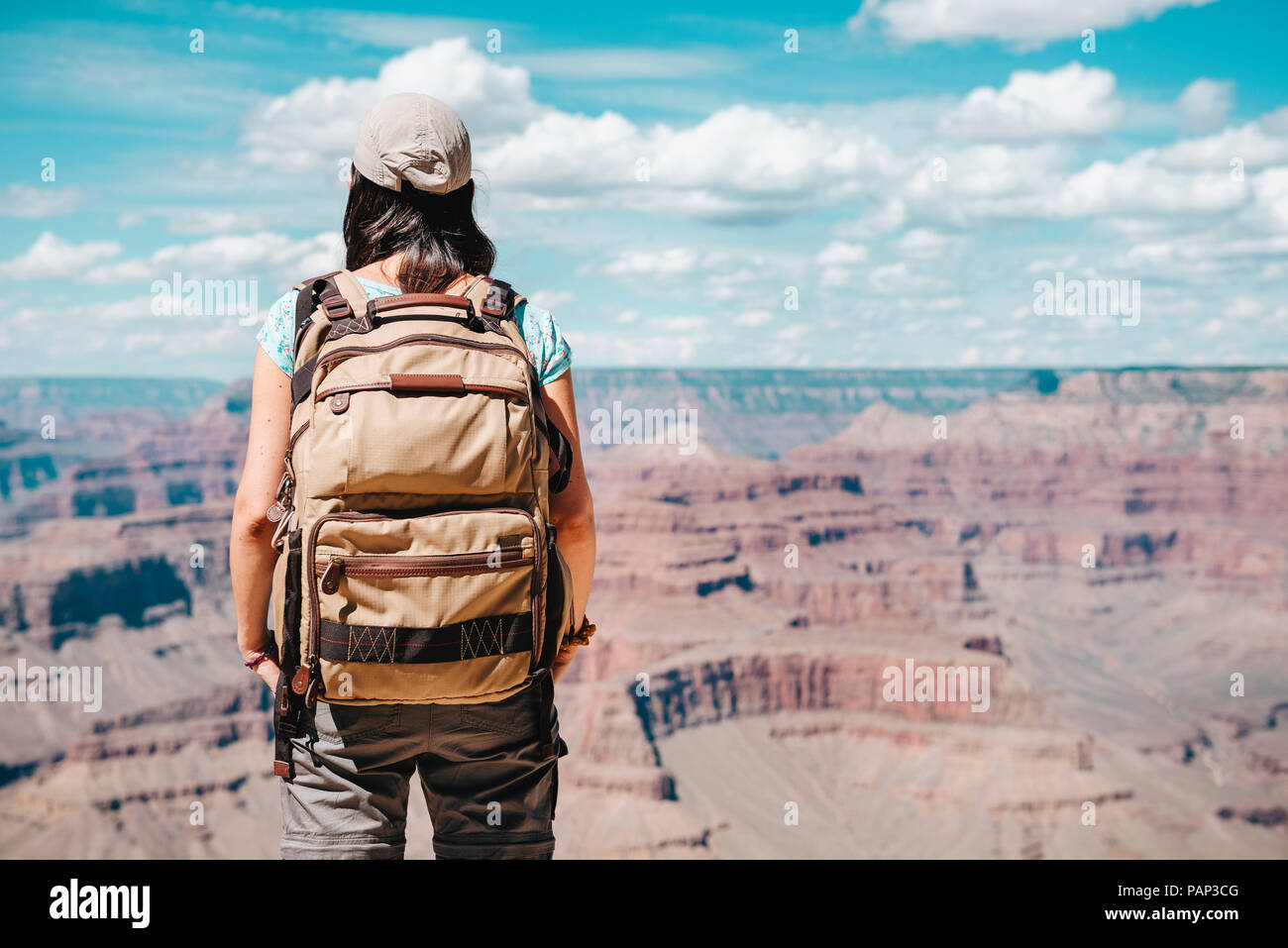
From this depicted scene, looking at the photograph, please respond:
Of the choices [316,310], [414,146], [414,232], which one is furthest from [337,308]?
[414,146]

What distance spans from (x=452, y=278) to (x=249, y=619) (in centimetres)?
108

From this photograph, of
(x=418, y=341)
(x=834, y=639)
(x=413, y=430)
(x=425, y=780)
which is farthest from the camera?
(x=834, y=639)

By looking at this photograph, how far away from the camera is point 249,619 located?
2.91m

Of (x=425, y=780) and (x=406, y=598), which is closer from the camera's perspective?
(x=406, y=598)

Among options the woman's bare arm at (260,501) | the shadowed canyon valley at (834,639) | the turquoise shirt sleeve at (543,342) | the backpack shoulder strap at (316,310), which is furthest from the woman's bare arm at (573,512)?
the shadowed canyon valley at (834,639)

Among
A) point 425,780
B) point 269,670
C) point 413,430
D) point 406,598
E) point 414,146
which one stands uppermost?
point 414,146

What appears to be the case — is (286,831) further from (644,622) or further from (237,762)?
(644,622)

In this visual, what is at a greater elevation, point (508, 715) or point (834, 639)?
point (508, 715)

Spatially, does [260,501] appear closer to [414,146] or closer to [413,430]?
[413,430]

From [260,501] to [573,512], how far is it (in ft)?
2.81

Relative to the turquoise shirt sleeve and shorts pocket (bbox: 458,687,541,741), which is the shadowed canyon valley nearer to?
shorts pocket (bbox: 458,687,541,741)

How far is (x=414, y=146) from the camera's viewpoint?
9.53 ft

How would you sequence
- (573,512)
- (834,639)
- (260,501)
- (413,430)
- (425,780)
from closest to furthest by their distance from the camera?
(413,430)
(260,501)
(425,780)
(573,512)
(834,639)
